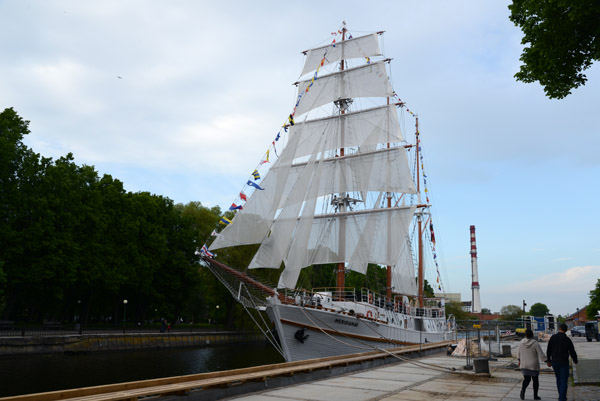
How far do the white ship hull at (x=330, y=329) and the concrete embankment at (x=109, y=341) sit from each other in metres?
16.0

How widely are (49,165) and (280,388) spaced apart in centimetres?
3449

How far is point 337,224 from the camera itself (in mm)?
38750

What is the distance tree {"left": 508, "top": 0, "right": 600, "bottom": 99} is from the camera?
432 inches

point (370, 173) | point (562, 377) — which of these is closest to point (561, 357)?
point (562, 377)

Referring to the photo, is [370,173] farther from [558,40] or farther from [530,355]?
[530,355]

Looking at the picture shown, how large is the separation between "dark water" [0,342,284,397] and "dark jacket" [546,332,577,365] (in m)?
19.1

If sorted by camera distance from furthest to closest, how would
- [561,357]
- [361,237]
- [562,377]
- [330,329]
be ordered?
1. [361,237]
2. [330,329]
3. [561,357]
4. [562,377]

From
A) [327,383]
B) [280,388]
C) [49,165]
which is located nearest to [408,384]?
[327,383]

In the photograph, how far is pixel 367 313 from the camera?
2930 centimetres

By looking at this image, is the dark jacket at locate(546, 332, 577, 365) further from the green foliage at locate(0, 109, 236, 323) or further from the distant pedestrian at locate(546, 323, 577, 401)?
the green foliage at locate(0, 109, 236, 323)

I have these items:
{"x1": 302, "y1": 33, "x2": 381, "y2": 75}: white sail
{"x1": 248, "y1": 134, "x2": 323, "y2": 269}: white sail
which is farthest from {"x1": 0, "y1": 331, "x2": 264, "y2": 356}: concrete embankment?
{"x1": 302, "y1": 33, "x2": 381, "y2": 75}: white sail

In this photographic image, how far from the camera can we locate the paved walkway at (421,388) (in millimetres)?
11039

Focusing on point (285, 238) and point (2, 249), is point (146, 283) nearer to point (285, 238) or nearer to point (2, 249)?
point (2, 249)

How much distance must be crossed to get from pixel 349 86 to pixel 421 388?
3465 cm
